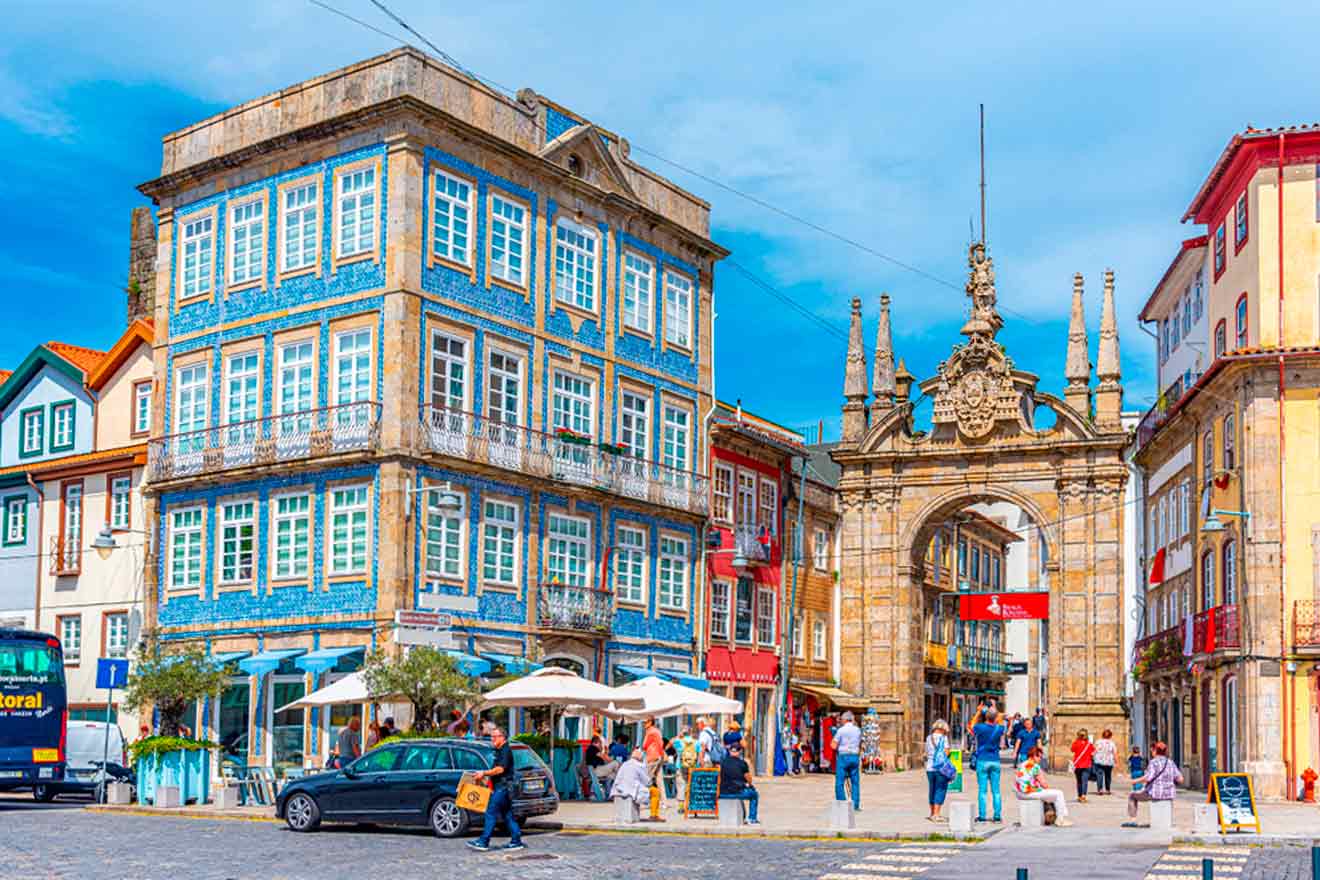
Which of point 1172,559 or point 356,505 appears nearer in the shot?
point 356,505

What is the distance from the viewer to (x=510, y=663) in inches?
1391

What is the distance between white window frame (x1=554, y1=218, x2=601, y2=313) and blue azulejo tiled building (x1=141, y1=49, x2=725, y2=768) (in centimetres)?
8

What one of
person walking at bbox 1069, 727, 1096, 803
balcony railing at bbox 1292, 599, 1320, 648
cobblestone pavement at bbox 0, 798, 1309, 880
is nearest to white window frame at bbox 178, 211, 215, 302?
cobblestone pavement at bbox 0, 798, 1309, 880

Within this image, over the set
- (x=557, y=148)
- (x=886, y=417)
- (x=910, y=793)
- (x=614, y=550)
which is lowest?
(x=910, y=793)

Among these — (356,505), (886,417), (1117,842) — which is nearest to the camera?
(1117,842)

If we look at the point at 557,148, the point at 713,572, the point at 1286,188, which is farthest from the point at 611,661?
the point at 1286,188

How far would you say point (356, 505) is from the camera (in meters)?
34.5

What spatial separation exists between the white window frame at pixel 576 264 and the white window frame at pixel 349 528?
7.08 meters

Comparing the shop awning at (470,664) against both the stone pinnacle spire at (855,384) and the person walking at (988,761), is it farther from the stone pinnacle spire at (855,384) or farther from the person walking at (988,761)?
the stone pinnacle spire at (855,384)

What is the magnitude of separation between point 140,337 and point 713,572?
1499 cm

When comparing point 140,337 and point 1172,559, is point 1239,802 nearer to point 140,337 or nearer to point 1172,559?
point 1172,559

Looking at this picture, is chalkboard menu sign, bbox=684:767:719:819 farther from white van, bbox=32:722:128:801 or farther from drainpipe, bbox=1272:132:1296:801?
drainpipe, bbox=1272:132:1296:801

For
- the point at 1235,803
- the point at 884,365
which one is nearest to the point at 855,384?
the point at 884,365

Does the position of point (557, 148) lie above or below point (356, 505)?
above
